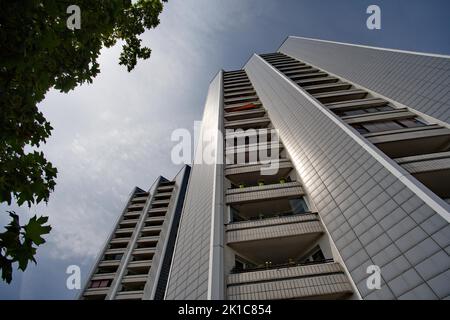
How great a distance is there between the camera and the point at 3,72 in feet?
7.81

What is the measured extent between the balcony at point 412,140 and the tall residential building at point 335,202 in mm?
40

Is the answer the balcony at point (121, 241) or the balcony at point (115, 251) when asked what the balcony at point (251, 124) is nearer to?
the balcony at point (115, 251)

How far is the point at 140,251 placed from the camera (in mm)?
29250

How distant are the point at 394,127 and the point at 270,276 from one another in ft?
32.6

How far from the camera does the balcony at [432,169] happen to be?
349 inches

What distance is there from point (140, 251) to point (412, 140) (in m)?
28.0

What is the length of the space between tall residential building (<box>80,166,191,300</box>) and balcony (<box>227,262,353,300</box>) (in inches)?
723

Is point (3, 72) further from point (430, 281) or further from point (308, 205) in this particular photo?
point (308, 205)

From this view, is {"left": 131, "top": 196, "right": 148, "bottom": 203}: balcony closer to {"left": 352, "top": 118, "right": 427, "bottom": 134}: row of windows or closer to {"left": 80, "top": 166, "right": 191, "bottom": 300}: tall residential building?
{"left": 80, "top": 166, "right": 191, "bottom": 300}: tall residential building

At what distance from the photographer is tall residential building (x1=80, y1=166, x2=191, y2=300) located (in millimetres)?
25120

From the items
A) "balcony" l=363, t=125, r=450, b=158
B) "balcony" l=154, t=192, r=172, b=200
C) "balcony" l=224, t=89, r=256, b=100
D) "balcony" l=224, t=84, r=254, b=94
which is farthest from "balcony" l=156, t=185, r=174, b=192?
"balcony" l=363, t=125, r=450, b=158

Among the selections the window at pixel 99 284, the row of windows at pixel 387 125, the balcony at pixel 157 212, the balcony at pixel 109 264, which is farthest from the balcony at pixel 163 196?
the row of windows at pixel 387 125
